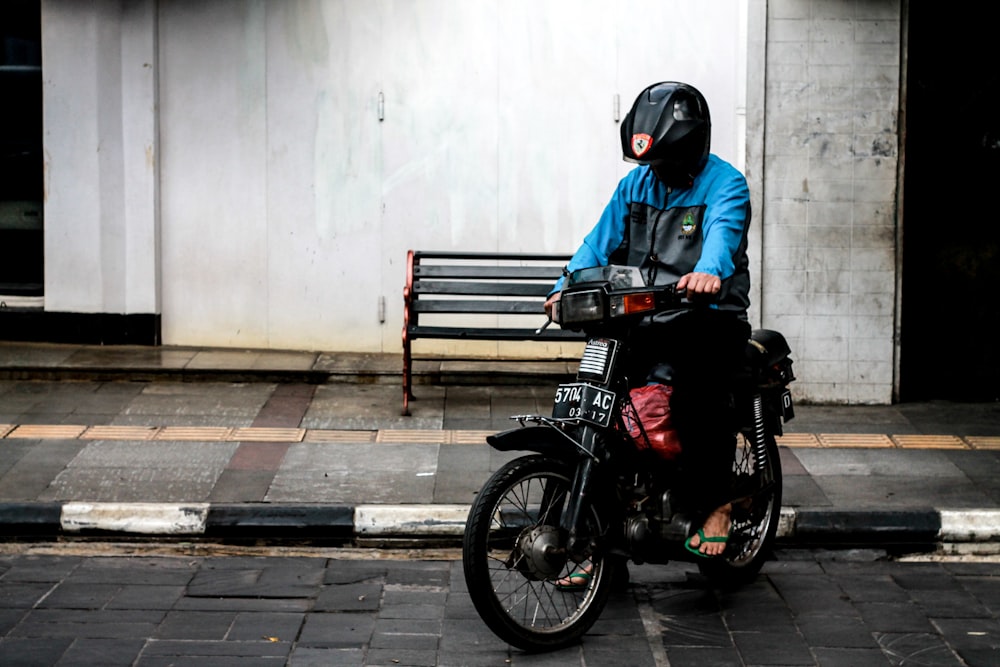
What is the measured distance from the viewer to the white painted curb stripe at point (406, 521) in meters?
6.41

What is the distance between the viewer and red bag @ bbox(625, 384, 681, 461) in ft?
16.9

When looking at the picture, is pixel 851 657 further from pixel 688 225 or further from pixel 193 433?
pixel 193 433

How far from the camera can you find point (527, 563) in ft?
16.3

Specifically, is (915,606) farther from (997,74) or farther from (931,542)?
(997,74)

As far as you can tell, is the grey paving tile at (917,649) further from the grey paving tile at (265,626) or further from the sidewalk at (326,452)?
the grey paving tile at (265,626)

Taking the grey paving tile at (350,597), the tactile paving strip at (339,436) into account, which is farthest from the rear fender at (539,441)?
the tactile paving strip at (339,436)

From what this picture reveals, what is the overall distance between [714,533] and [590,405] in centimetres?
81

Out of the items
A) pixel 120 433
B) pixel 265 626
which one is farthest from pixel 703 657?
pixel 120 433

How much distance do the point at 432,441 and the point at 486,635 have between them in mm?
2797

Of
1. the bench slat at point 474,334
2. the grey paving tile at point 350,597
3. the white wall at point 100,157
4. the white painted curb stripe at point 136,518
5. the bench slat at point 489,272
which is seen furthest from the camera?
the white wall at point 100,157

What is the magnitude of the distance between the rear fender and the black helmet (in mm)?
1099

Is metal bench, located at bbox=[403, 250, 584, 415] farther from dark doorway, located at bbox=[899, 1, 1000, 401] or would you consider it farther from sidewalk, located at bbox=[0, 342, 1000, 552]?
dark doorway, located at bbox=[899, 1, 1000, 401]

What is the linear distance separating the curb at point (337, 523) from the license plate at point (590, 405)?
5.09ft

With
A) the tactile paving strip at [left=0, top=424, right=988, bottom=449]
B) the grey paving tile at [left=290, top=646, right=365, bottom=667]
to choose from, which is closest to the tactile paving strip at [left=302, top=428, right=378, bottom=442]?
the tactile paving strip at [left=0, top=424, right=988, bottom=449]
